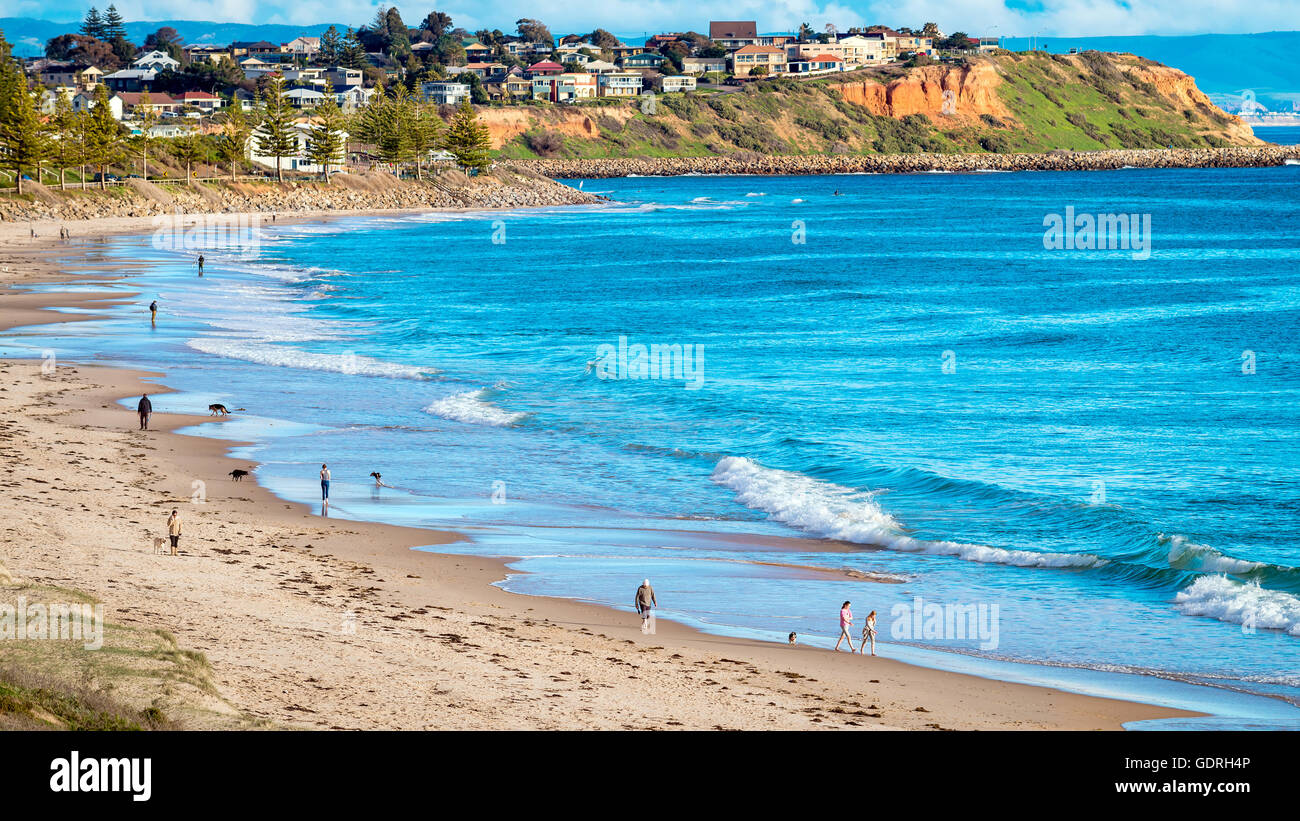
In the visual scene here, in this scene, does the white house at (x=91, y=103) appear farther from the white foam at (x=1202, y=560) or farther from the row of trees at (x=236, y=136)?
the white foam at (x=1202, y=560)

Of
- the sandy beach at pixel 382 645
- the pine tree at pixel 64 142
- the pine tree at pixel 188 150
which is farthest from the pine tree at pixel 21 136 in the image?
the sandy beach at pixel 382 645

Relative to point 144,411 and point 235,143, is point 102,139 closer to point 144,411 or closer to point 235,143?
point 235,143

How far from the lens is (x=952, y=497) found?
2748cm

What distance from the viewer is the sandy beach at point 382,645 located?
14586 mm

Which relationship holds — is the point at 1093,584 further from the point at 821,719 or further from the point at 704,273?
the point at 704,273

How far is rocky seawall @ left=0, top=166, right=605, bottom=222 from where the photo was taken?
314 ft

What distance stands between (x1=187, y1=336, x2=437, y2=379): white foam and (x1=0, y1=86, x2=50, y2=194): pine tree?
57913 millimetres

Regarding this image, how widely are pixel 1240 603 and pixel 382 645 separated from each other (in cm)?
1365

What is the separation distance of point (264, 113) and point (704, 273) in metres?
74.8

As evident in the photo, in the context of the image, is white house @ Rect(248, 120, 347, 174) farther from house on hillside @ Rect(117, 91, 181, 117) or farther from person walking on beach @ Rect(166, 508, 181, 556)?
person walking on beach @ Rect(166, 508, 181, 556)

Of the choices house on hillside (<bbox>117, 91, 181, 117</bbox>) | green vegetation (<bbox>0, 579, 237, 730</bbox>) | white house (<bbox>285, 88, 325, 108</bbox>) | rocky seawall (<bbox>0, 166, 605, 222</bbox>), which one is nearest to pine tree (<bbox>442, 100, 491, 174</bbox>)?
rocky seawall (<bbox>0, 166, 605, 222</bbox>)

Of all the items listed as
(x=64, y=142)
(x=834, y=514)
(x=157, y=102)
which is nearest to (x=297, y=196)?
(x=64, y=142)

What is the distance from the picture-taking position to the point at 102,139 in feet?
336
